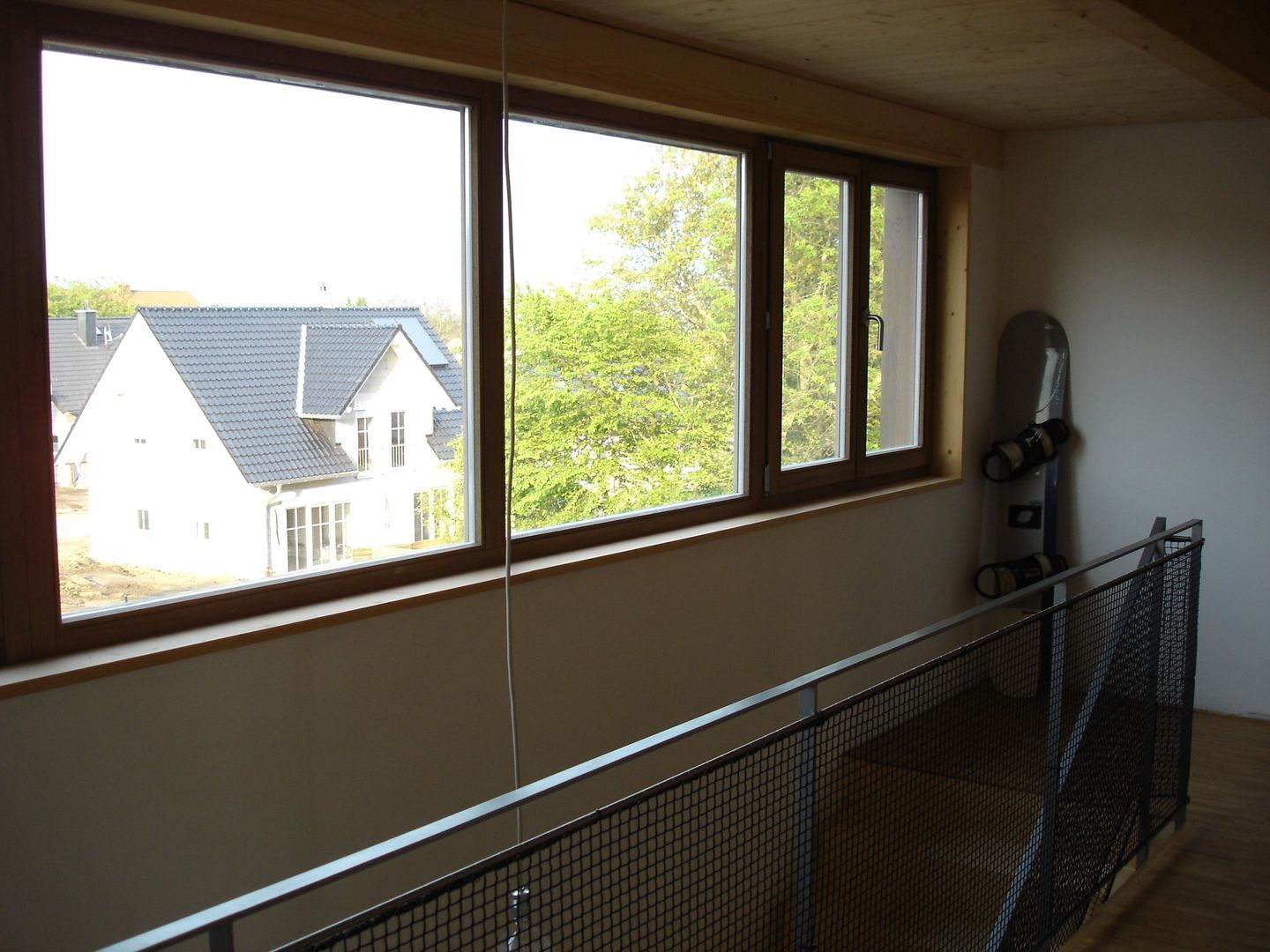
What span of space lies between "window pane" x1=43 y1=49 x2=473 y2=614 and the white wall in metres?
3.29

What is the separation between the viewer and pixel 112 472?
243cm

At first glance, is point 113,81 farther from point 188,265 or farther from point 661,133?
point 661,133

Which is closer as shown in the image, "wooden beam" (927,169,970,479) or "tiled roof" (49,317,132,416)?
"tiled roof" (49,317,132,416)

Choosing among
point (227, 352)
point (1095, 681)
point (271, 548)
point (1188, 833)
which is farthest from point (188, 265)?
point (1188, 833)

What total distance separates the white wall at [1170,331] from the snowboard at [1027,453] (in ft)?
0.30

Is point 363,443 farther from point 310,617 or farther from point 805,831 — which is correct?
point 805,831

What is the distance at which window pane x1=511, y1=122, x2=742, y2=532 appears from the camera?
331cm

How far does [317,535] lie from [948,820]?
1.56 metres

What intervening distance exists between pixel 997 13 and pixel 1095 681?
5.88ft

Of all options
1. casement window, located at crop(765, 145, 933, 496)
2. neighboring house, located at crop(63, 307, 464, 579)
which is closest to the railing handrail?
neighboring house, located at crop(63, 307, 464, 579)

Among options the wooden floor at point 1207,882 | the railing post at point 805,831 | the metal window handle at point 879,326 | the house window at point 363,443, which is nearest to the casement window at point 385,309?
the house window at point 363,443

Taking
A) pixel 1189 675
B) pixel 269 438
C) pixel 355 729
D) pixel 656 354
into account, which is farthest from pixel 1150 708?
pixel 269 438

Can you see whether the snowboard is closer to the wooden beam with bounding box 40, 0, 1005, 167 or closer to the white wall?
the white wall

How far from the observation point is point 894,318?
5113 mm
